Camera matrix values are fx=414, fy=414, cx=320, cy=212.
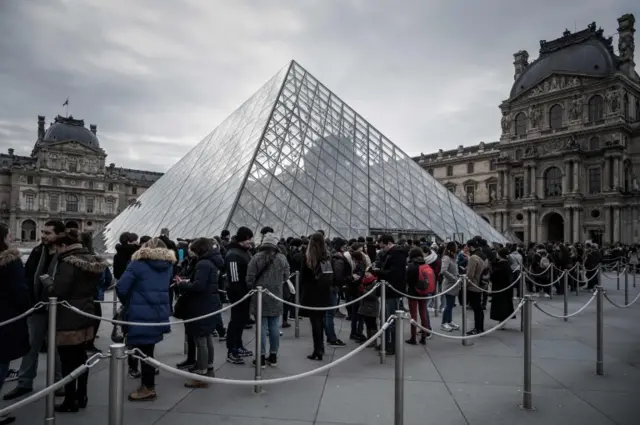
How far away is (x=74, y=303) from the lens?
3.63 meters

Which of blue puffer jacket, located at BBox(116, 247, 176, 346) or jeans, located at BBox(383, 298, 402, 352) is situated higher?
blue puffer jacket, located at BBox(116, 247, 176, 346)

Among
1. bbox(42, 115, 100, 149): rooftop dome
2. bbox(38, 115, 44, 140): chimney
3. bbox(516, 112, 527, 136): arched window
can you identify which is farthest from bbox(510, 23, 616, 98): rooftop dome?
bbox(38, 115, 44, 140): chimney

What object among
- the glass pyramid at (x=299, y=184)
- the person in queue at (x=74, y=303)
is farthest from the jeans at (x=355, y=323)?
the glass pyramid at (x=299, y=184)

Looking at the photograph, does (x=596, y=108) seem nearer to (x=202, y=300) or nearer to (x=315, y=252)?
(x=315, y=252)

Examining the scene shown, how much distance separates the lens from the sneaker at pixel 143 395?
12.5 feet

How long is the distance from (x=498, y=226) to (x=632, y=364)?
4654cm

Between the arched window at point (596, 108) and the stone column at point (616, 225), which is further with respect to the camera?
the arched window at point (596, 108)

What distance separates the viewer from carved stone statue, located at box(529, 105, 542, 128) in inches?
1795

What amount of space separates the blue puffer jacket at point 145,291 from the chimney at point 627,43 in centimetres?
5346

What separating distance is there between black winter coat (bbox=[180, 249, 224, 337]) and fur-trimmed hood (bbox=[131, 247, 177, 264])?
46cm

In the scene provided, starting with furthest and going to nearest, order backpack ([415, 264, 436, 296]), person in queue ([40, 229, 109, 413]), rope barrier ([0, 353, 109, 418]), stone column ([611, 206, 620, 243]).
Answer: stone column ([611, 206, 620, 243]) → backpack ([415, 264, 436, 296]) → person in queue ([40, 229, 109, 413]) → rope barrier ([0, 353, 109, 418])

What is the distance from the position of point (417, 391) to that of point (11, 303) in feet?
12.5

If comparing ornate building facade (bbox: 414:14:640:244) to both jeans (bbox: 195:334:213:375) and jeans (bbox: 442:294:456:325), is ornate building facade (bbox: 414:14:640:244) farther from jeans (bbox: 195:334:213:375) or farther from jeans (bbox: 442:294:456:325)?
jeans (bbox: 195:334:213:375)

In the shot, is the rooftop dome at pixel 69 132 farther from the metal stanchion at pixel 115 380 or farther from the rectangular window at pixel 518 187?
the metal stanchion at pixel 115 380
